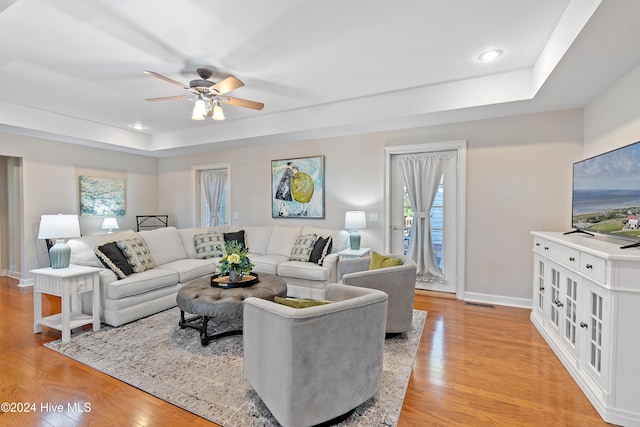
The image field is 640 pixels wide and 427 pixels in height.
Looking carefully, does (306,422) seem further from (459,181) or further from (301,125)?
(301,125)

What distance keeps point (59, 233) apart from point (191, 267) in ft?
4.72

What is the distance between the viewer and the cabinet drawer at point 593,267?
A: 187 centimetres

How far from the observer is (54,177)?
505 cm

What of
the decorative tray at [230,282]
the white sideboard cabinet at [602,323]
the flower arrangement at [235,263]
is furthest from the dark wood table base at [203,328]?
the white sideboard cabinet at [602,323]

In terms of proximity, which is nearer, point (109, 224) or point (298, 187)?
point (298, 187)

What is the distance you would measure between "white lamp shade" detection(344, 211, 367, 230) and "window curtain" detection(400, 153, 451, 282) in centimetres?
75

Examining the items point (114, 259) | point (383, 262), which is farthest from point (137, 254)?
point (383, 262)

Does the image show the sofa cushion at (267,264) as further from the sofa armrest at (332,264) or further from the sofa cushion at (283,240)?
the sofa armrest at (332,264)

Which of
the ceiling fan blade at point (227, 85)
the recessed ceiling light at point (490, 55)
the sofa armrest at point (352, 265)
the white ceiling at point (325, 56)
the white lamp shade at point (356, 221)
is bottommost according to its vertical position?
the sofa armrest at point (352, 265)

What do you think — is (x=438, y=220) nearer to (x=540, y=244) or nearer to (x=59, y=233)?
(x=540, y=244)

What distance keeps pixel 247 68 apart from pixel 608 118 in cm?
356

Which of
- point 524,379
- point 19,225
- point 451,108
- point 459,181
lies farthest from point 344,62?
point 19,225

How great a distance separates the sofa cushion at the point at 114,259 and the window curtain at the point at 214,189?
2.76 meters

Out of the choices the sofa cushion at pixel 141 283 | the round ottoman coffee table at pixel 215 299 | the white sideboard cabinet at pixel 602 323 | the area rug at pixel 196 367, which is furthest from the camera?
the sofa cushion at pixel 141 283
